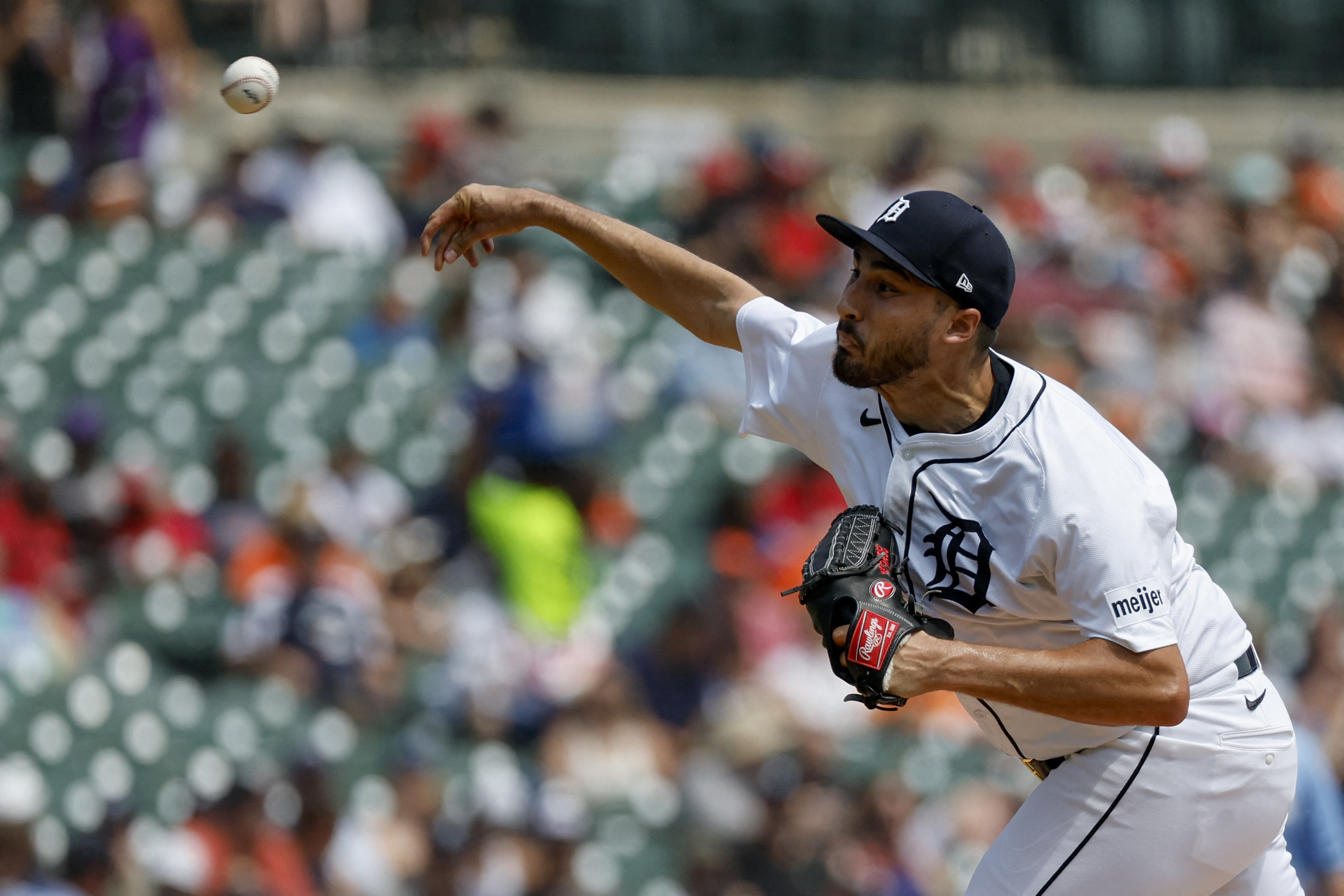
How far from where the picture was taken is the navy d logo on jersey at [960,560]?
3145mm

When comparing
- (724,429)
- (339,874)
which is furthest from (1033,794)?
(724,429)

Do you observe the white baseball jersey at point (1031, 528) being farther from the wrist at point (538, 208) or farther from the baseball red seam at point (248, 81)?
the baseball red seam at point (248, 81)

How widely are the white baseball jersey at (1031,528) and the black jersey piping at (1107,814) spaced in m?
0.07

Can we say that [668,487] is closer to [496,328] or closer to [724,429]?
[724,429]

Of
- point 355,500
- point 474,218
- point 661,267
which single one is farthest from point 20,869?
point 661,267

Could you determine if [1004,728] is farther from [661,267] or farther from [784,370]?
[661,267]

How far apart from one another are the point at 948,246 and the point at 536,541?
5034mm

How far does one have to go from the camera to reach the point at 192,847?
21.4 ft

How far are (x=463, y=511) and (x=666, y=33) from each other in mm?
6308

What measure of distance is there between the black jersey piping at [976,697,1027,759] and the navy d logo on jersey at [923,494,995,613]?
0.70ft

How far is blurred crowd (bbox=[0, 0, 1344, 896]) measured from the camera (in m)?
6.98

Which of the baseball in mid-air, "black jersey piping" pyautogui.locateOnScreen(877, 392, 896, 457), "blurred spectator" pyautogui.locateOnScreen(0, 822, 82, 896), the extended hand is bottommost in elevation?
"blurred spectator" pyautogui.locateOnScreen(0, 822, 82, 896)

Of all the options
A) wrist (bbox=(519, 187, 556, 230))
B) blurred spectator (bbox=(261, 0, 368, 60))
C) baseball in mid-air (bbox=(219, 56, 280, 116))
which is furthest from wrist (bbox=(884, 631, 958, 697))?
blurred spectator (bbox=(261, 0, 368, 60))

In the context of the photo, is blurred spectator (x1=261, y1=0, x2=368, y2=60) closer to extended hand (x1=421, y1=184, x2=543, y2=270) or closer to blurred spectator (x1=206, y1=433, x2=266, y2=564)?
blurred spectator (x1=206, y1=433, x2=266, y2=564)
